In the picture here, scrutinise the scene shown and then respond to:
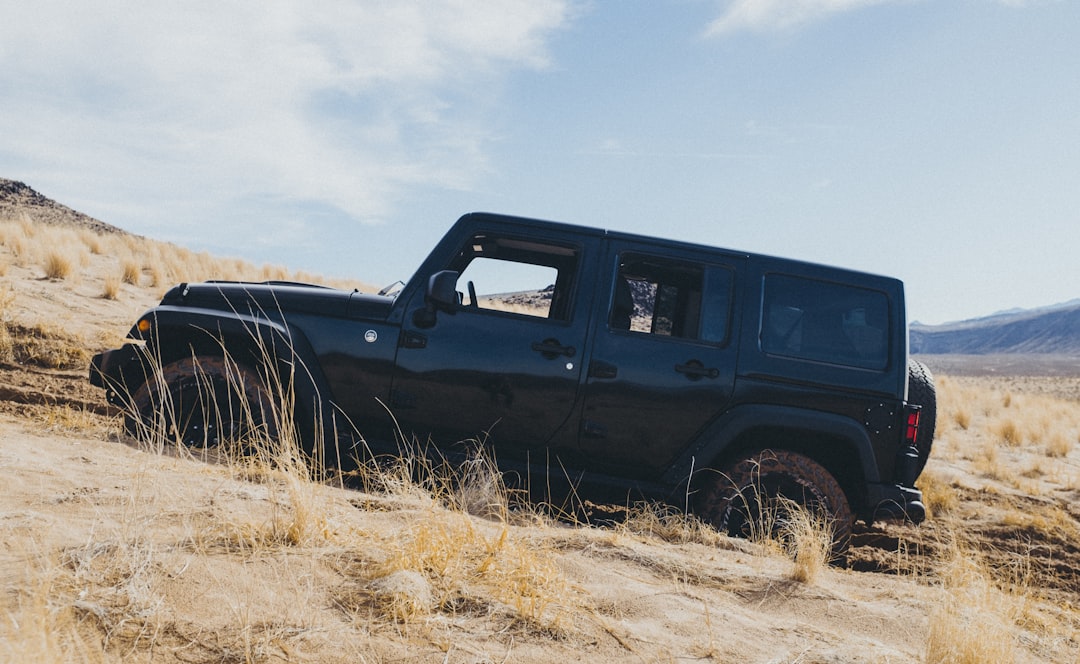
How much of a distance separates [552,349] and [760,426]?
146 cm

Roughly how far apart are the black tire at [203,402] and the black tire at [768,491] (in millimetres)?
2936

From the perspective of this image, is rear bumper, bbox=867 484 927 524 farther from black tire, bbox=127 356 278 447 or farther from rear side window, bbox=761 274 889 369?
black tire, bbox=127 356 278 447

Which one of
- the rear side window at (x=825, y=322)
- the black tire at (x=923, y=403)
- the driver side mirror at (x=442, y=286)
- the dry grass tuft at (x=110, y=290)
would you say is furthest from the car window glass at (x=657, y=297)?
the dry grass tuft at (x=110, y=290)

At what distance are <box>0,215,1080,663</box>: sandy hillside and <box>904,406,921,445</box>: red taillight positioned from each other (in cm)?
87

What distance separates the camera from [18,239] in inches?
598

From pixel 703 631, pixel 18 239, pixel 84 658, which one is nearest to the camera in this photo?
pixel 84 658

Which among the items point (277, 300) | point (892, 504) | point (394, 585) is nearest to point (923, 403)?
point (892, 504)

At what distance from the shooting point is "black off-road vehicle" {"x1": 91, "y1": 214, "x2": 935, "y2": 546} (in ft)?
15.6

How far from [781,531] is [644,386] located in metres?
1.28

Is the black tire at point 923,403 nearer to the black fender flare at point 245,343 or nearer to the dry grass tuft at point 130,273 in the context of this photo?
the black fender flare at point 245,343

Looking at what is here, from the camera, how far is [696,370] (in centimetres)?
479

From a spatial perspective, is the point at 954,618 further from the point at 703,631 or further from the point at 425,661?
the point at 425,661

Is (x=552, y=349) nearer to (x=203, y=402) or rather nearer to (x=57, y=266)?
(x=203, y=402)

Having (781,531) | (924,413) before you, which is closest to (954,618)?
(781,531)
